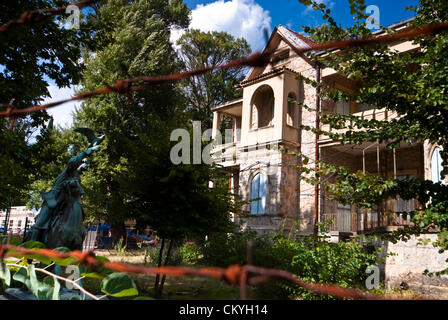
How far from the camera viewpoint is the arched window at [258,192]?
16531mm

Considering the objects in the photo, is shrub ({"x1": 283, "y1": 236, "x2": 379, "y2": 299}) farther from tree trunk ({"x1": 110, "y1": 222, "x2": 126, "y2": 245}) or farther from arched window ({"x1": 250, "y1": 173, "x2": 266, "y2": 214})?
tree trunk ({"x1": 110, "y1": 222, "x2": 126, "y2": 245})

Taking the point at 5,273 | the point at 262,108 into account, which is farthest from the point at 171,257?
the point at 5,273

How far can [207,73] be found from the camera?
26.3m

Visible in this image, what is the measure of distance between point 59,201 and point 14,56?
3.70 meters

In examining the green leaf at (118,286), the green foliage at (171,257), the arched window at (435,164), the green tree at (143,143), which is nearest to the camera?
the green leaf at (118,286)

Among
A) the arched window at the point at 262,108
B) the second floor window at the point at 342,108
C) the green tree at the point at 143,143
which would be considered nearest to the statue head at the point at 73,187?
the green tree at the point at 143,143

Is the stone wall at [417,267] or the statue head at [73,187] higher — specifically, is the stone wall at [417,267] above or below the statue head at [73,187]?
below

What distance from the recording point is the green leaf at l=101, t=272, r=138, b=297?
3.69 ft

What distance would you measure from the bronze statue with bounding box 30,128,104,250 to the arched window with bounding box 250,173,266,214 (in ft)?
36.4

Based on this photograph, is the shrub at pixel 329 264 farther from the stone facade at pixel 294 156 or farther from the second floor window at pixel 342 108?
the second floor window at pixel 342 108

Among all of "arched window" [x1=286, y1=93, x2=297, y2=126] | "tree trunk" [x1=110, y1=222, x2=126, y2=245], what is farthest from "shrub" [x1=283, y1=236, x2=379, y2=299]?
"tree trunk" [x1=110, y1=222, x2=126, y2=245]

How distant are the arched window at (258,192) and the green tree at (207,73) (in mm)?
11340

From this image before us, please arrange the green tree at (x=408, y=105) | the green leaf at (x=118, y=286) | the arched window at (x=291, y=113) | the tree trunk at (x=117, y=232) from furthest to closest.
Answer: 1. the tree trunk at (x=117, y=232)
2. the arched window at (x=291, y=113)
3. the green tree at (x=408, y=105)
4. the green leaf at (x=118, y=286)
